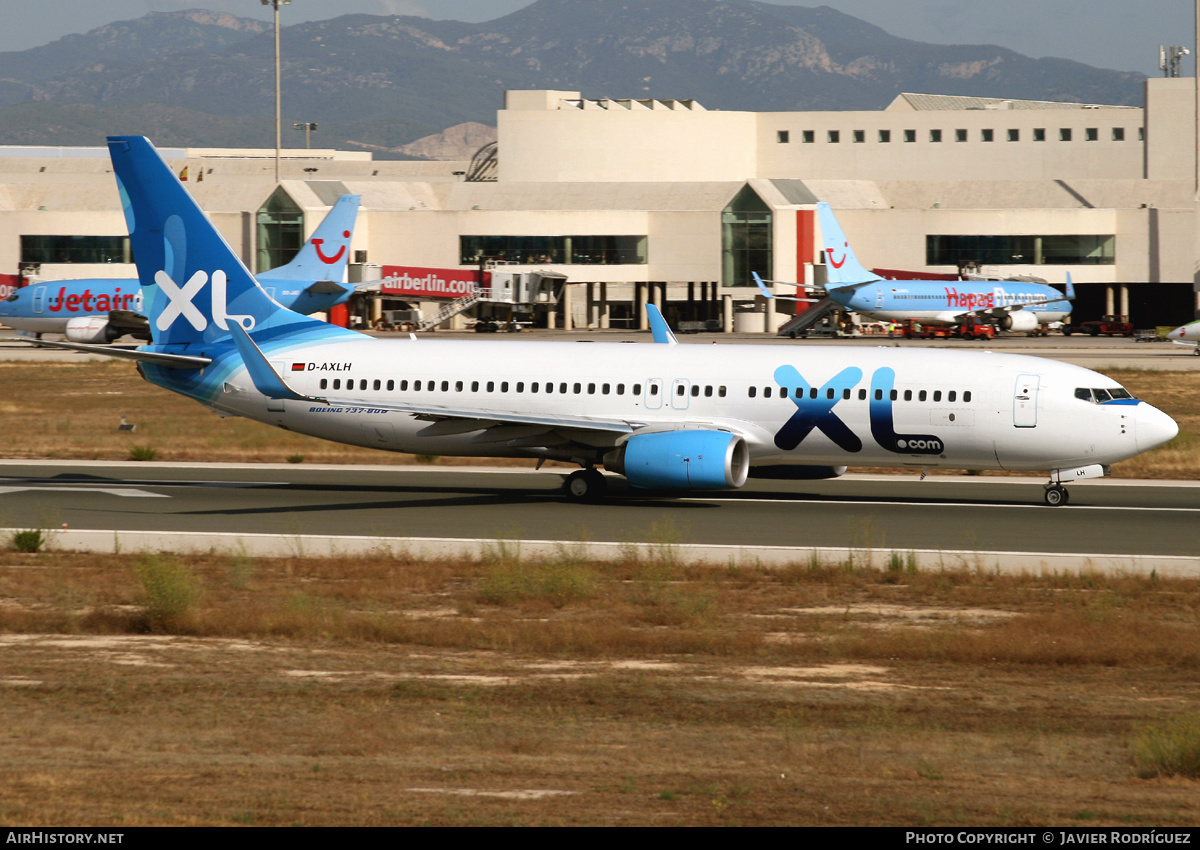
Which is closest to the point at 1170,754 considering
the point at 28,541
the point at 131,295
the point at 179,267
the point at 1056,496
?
the point at 1056,496

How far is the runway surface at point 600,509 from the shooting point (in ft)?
88.2

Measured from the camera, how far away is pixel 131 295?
93.4 meters

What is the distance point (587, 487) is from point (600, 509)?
1.32 m

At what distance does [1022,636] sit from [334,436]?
61.9ft

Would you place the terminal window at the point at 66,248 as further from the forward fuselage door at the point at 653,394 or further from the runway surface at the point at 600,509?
the forward fuselage door at the point at 653,394

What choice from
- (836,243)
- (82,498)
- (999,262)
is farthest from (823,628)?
(999,262)

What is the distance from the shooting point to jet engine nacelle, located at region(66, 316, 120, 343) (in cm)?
9138

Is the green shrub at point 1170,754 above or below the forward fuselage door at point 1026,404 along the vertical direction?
below

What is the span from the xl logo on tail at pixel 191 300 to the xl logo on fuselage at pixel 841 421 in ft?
44.0

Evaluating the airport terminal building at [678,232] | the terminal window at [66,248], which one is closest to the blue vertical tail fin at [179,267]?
the airport terminal building at [678,232]

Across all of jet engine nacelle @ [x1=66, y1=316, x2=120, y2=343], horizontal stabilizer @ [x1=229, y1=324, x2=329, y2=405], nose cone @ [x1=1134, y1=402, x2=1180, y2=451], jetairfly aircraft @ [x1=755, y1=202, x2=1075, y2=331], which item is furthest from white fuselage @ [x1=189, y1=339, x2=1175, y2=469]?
jetairfly aircraft @ [x1=755, y1=202, x2=1075, y2=331]

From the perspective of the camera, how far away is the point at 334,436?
3266 centimetres

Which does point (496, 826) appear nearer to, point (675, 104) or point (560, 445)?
point (560, 445)
